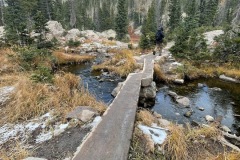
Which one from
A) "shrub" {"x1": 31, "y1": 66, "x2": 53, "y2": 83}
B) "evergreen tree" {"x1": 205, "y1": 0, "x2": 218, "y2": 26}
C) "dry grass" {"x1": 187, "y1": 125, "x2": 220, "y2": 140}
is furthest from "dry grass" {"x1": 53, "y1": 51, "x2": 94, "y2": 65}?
→ "evergreen tree" {"x1": 205, "y1": 0, "x2": 218, "y2": 26}

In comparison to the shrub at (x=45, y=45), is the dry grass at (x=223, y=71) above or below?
below

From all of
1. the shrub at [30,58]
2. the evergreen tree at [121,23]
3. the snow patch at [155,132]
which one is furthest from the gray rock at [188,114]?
the evergreen tree at [121,23]

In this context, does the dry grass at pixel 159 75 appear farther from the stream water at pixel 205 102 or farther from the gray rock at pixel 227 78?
the gray rock at pixel 227 78

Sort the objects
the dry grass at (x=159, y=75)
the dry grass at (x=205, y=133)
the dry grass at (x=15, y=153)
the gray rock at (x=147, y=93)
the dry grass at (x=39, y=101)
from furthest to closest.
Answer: the dry grass at (x=159, y=75) → the gray rock at (x=147, y=93) → the dry grass at (x=39, y=101) → the dry grass at (x=205, y=133) → the dry grass at (x=15, y=153)

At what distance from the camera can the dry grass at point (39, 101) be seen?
5031 mm

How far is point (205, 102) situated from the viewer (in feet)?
27.0

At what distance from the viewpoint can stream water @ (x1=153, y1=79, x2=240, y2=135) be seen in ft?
22.4

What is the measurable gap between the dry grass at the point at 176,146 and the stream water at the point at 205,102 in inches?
89.0

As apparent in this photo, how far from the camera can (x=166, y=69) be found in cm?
1160

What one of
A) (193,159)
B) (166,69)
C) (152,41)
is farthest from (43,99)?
(152,41)

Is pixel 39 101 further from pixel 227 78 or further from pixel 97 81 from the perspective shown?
pixel 227 78

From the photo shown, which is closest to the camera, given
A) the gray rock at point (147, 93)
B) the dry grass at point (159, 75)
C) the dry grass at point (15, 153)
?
the dry grass at point (15, 153)

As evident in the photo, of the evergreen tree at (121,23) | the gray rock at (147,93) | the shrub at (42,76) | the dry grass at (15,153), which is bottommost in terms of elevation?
the gray rock at (147,93)

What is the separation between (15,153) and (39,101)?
2.08m
